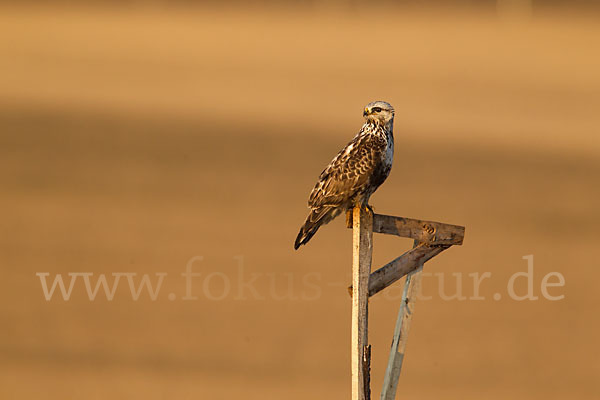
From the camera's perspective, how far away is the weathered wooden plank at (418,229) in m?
8.00

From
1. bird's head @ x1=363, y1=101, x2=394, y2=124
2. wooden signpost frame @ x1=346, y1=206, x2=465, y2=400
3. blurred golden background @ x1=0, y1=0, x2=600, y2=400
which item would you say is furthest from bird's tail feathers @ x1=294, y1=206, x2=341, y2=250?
blurred golden background @ x1=0, y1=0, x2=600, y2=400

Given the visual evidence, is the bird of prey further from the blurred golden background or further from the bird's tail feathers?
the blurred golden background

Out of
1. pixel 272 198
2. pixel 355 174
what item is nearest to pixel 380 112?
pixel 355 174

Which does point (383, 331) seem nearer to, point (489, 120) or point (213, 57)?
point (489, 120)

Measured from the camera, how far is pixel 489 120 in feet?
79.5

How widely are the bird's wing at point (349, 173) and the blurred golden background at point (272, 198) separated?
18.3 feet

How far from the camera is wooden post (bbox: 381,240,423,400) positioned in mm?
8375

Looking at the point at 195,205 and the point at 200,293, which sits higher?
the point at 195,205

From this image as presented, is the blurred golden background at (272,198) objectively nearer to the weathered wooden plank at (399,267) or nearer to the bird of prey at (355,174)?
the bird of prey at (355,174)

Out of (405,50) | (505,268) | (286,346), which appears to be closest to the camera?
(286,346)

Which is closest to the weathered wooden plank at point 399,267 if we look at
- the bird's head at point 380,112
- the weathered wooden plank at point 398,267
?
the weathered wooden plank at point 398,267

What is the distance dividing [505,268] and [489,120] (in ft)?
25.9

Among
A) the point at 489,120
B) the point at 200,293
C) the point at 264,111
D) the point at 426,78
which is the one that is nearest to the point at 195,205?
the point at 200,293

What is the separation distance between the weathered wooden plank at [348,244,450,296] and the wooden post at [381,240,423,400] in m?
0.10
